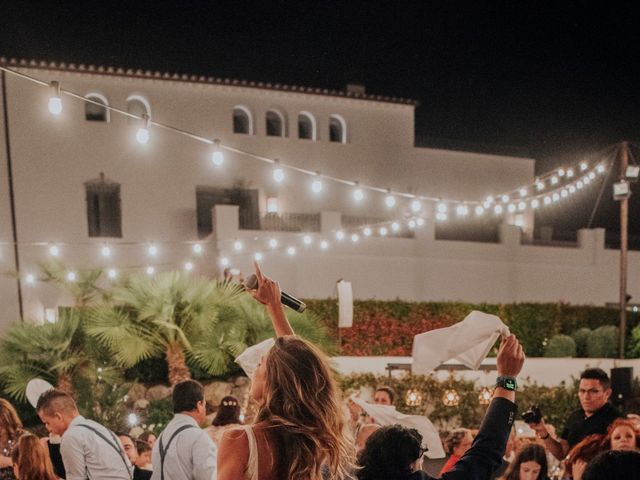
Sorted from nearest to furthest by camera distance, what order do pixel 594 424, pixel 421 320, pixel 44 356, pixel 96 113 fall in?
1. pixel 594 424
2. pixel 44 356
3. pixel 421 320
4. pixel 96 113

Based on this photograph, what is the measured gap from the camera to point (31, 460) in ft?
12.8

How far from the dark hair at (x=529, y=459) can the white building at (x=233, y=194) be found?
11.6 metres

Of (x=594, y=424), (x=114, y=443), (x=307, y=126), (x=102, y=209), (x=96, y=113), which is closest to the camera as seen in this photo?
(x=114, y=443)

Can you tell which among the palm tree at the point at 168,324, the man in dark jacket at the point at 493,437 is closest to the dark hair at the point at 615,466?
the man in dark jacket at the point at 493,437

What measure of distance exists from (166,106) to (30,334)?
9.93 metres

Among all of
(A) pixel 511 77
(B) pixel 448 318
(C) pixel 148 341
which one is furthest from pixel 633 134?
(C) pixel 148 341

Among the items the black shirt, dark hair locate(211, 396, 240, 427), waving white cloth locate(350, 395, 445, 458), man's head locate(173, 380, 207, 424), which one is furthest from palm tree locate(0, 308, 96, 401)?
the black shirt

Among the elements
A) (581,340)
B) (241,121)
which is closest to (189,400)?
(581,340)

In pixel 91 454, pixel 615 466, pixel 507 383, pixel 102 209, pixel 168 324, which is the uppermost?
pixel 102 209

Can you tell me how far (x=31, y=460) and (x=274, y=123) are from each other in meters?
17.3

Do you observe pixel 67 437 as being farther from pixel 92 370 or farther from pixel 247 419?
pixel 92 370

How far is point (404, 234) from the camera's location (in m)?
18.8

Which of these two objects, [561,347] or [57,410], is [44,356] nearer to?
[57,410]

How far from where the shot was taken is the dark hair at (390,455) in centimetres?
238
